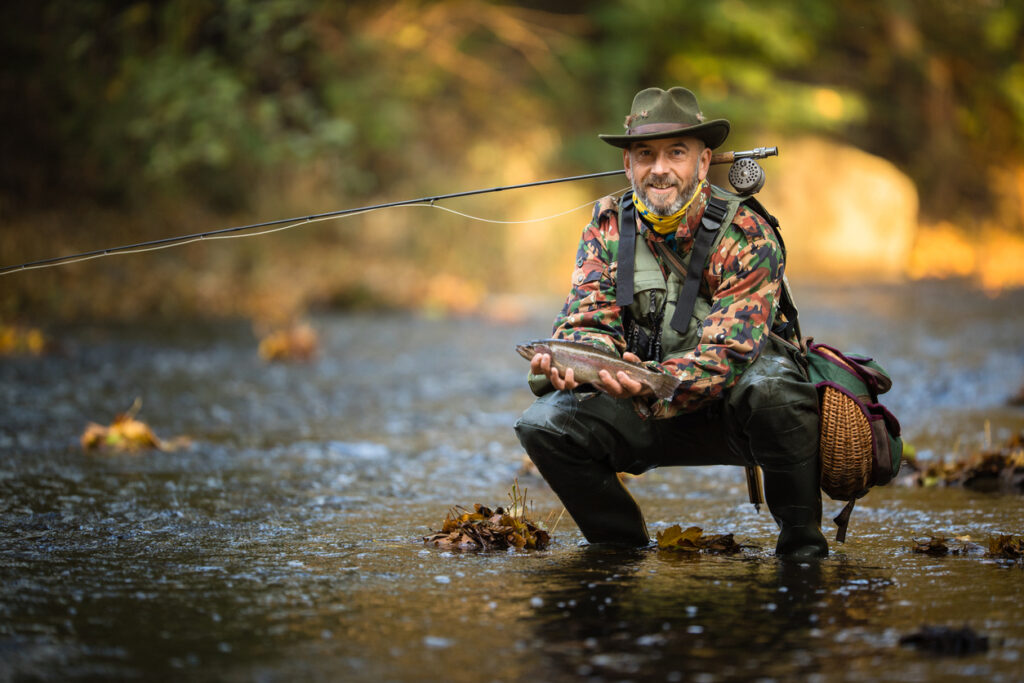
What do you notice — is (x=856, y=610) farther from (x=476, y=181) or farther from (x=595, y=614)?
(x=476, y=181)

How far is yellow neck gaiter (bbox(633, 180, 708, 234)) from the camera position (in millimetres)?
4148

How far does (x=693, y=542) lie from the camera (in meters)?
4.32

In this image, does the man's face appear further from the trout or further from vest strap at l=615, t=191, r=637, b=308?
the trout

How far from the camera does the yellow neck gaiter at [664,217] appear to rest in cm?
415

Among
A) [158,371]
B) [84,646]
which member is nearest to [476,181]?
[158,371]

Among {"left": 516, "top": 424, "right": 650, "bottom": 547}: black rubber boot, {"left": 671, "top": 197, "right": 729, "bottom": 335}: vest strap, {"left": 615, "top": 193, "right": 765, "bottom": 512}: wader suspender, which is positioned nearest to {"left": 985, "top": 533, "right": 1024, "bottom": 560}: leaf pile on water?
{"left": 615, "top": 193, "right": 765, "bottom": 512}: wader suspender

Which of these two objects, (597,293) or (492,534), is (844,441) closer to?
(597,293)

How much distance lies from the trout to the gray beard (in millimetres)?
607

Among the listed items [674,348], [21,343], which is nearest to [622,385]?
[674,348]

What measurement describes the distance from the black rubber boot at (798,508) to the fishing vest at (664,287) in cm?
56

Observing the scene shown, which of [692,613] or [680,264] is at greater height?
[680,264]

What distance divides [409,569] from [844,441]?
5.07ft

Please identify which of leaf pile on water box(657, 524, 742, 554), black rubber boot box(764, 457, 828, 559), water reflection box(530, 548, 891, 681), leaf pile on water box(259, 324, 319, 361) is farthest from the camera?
leaf pile on water box(259, 324, 319, 361)

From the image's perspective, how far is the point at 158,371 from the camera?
10.6 m
